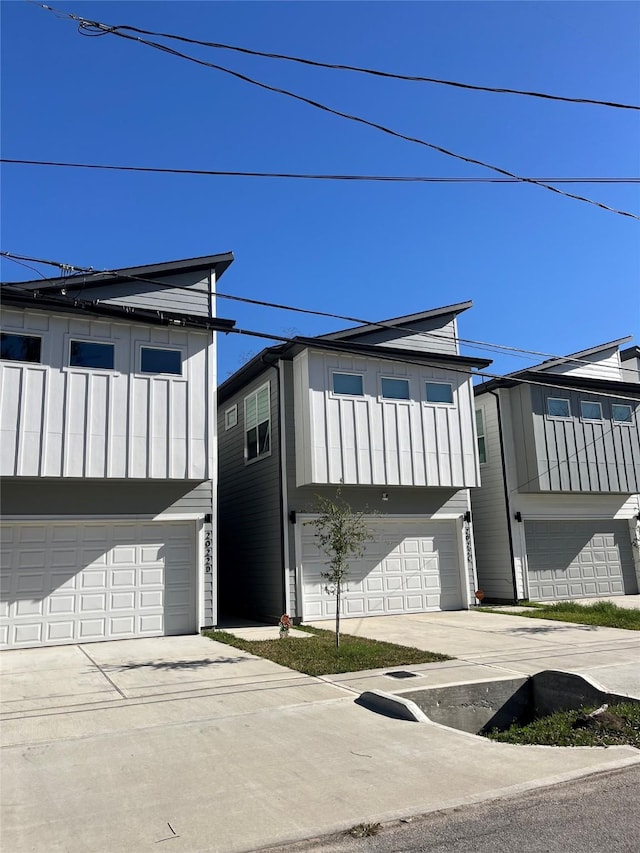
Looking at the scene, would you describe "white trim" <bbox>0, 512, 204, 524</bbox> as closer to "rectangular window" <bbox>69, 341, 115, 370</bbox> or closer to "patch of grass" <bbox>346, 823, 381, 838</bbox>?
"rectangular window" <bbox>69, 341, 115, 370</bbox>

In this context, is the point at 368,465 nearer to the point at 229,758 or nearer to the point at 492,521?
the point at 492,521

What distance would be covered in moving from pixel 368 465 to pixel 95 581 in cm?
612

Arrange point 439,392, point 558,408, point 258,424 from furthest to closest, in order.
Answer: point 558,408, point 258,424, point 439,392

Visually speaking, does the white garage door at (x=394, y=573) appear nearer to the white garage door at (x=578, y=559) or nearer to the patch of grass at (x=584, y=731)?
the white garage door at (x=578, y=559)

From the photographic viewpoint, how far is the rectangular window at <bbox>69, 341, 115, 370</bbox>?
1166 centimetres

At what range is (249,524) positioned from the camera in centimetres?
1642

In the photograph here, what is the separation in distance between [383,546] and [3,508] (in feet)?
26.9

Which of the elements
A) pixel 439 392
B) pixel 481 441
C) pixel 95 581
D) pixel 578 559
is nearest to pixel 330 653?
pixel 95 581

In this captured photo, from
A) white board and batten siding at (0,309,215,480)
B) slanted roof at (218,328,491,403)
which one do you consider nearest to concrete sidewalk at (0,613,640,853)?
white board and batten siding at (0,309,215,480)

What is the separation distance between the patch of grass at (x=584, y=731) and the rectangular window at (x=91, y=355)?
29.7ft

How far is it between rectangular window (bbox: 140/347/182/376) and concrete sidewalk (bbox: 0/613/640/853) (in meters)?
5.55

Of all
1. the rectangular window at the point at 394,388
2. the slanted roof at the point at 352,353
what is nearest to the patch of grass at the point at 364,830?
the slanted roof at the point at 352,353

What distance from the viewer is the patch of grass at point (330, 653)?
876 centimetres

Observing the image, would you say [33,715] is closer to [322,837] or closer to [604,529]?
[322,837]
